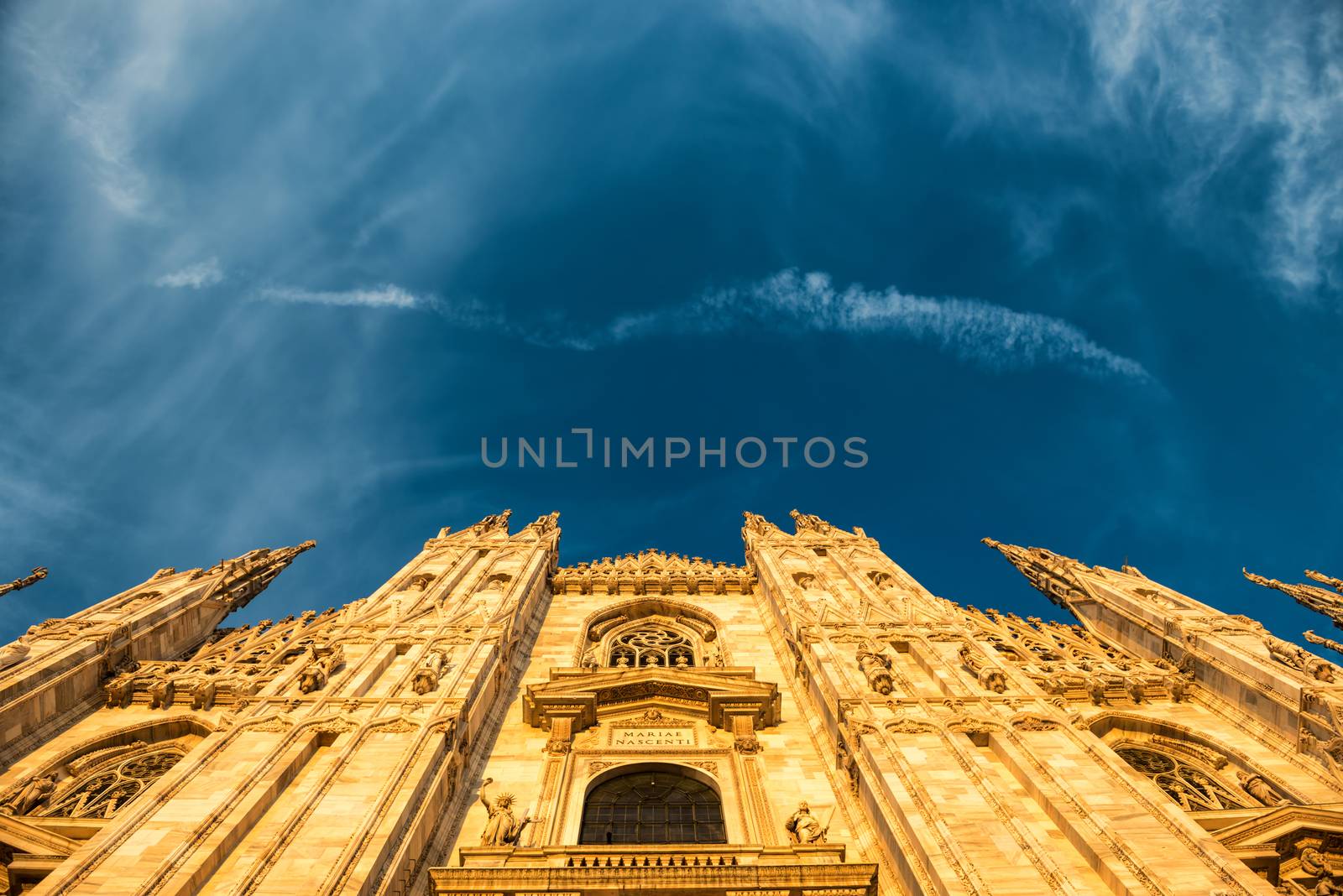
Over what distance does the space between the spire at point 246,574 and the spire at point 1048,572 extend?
29.1 m

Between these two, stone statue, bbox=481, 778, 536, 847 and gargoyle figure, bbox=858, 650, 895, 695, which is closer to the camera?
stone statue, bbox=481, 778, 536, 847

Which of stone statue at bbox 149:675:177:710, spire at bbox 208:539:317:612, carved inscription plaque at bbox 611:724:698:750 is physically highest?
spire at bbox 208:539:317:612

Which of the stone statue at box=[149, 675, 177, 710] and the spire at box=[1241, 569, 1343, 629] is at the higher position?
the spire at box=[1241, 569, 1343, 629]

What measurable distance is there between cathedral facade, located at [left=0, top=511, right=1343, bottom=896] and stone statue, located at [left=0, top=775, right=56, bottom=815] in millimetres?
124

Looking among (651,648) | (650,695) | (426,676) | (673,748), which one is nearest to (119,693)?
(426,676)

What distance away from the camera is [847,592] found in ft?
87.5

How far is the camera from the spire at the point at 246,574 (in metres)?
28.7

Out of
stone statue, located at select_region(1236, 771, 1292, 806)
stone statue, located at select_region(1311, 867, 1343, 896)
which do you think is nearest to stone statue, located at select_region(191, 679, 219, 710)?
stone statue, located at select_region(1311, 867, 1343, 896)

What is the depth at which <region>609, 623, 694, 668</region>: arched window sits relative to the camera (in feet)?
87.6

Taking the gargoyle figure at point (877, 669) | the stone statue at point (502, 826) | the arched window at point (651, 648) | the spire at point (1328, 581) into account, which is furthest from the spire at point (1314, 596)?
the stone statue at point (502, 826)

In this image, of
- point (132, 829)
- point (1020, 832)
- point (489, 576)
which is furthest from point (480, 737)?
point (1020, 832)

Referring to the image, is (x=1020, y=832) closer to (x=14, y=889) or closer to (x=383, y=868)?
(x=383, y=868)

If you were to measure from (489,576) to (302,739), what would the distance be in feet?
40.5

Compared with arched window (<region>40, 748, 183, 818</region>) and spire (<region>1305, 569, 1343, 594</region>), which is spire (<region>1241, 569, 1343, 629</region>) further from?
arched window (<region>40, 748, 183, 818</region>)
